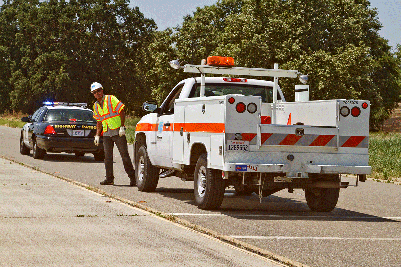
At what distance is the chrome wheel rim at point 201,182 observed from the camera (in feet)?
36.3

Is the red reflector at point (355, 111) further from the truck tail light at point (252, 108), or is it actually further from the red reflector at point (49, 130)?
the red reflector at point (49, 130)

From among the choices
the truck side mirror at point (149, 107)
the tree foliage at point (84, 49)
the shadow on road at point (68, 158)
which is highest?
the tree foliage at point (84, 49)

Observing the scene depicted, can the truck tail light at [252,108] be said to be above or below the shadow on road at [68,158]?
above

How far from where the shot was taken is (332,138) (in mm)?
10664

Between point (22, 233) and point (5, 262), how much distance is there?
64.5 inches

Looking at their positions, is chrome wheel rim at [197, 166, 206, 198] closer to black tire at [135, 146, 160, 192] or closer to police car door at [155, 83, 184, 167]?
police car door at [155, 83, 184, 167]

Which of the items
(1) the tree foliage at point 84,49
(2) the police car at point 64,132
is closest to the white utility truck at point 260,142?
(2) the police car at point 64,132

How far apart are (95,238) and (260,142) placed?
3234 mm

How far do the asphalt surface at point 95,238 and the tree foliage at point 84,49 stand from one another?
62.8 m

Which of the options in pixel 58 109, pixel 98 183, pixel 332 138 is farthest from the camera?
pixel 58 109

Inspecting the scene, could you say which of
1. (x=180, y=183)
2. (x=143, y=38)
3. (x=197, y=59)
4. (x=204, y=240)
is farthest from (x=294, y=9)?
(x=204, y=240)

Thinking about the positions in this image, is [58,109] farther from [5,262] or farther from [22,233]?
[5,262]

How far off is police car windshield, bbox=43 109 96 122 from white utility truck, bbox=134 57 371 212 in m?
Answer: 10.0

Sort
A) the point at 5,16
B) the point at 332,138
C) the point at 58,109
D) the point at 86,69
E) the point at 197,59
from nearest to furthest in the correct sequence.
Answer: the point at 332,138 < the point at 58,109 < the point at 197,59 < the point at 86,69 < the point at 5,16
